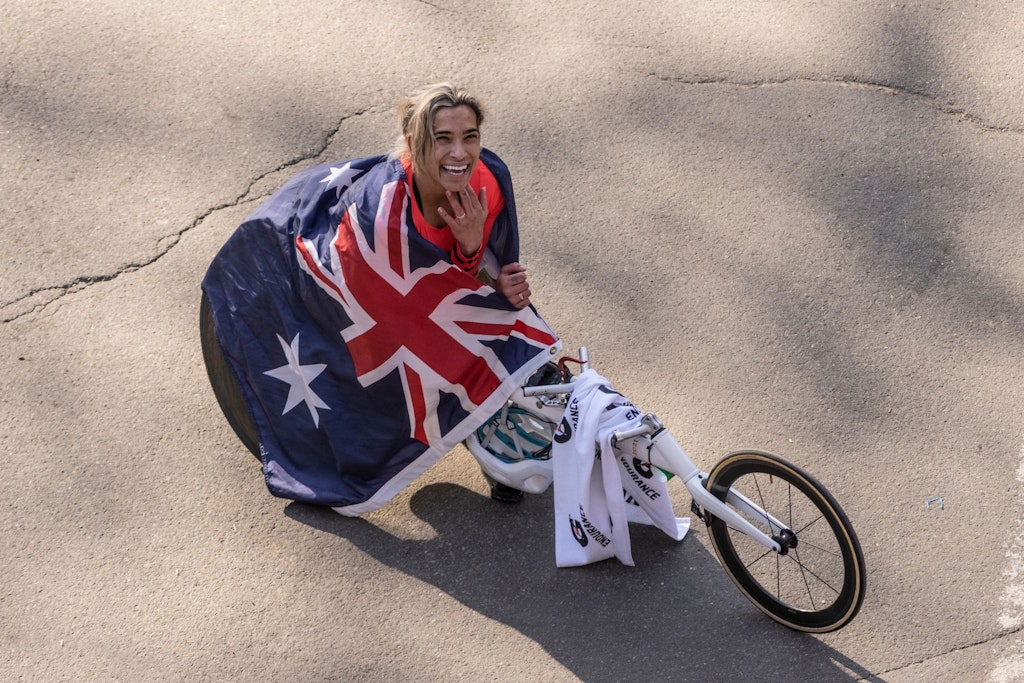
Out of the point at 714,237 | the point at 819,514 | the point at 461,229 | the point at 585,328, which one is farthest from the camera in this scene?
the point at 714,237

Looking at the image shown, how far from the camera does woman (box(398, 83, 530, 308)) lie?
3.48 metres

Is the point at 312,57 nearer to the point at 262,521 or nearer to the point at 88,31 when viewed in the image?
the point at 88,31

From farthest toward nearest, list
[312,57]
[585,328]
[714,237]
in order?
[312,57] → [714,237] → [585,328]

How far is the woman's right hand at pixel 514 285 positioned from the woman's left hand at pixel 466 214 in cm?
→ 20

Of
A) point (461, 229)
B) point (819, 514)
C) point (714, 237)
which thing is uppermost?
point (461, 229)

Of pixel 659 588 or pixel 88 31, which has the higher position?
pixel 88 31

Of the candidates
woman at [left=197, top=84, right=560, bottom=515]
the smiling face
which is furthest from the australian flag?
the smiling face

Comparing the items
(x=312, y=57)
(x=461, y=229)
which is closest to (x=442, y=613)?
(x=461, y=229)

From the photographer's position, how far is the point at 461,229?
3.59 m

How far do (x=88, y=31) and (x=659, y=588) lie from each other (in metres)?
4.14

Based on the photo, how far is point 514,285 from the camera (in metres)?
3.77

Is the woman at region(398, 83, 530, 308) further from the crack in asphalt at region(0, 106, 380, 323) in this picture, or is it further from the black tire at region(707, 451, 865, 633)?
the crack in asphalt at region(0, 106, 380, 323)

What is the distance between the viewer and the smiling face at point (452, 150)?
11.4ft

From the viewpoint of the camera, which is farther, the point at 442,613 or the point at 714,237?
the point at 714,237
